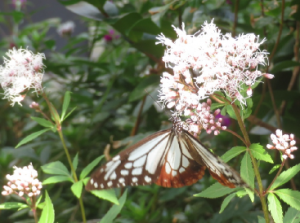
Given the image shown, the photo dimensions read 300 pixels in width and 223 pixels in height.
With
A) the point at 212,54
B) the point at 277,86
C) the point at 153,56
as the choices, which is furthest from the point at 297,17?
the point at 212,54

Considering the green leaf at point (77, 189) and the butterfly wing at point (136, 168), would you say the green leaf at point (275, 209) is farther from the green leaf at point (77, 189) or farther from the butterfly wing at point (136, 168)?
the green leaf at point (77, 189)

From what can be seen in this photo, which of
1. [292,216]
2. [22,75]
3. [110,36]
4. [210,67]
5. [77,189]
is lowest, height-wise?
[292,216]

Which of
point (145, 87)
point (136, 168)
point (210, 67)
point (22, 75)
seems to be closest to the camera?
point (210, 67)

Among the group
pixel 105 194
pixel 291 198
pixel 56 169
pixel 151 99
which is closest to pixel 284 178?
pixel 291 198

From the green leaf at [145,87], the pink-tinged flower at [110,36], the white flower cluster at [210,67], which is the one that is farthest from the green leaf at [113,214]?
the pink-tinged flower at [110,36]

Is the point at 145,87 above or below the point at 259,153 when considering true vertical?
above

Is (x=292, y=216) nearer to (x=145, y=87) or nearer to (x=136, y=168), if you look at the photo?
(x=136, y=168)

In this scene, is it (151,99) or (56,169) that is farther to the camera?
(151,99)
